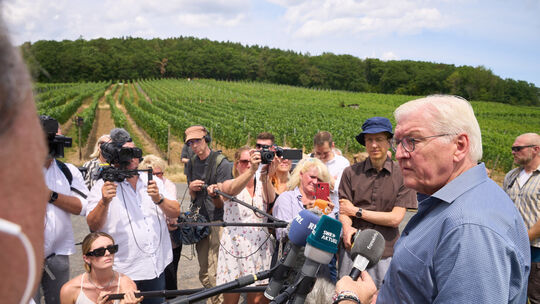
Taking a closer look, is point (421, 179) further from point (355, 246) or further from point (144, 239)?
point (144, 239)

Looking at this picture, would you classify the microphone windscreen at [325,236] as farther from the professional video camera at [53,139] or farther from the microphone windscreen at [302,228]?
the professional video camera at [53,139]

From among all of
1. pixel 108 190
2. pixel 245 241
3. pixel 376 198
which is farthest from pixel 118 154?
pixel 376 198

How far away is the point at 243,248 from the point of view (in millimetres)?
3691

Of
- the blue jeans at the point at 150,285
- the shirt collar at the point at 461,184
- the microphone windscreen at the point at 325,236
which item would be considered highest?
the shirt collar at the point at 461,184

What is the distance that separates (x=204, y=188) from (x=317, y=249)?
9.76ft

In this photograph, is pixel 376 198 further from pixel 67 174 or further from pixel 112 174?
pixel 67 174

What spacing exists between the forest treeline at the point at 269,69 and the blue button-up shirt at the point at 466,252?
9757 centimetres

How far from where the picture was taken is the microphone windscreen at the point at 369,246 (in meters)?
1.61

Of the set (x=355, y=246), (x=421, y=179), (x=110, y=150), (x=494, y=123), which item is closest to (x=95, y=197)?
(x=110, y=150)

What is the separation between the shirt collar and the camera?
1.48m

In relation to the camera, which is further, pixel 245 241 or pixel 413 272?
pixel 245 241

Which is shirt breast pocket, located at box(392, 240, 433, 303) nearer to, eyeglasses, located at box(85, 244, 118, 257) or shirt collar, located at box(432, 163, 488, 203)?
shirt collar, located at box(432, 163, 488, 203)

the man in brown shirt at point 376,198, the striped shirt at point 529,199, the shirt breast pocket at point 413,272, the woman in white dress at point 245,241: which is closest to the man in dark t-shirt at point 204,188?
the woman in white dress at point 245,241

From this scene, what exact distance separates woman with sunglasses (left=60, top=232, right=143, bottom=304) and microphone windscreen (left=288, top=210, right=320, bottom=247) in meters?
1.90
